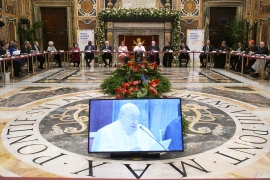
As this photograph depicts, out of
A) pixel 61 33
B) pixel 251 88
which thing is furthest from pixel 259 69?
pixel 61 33

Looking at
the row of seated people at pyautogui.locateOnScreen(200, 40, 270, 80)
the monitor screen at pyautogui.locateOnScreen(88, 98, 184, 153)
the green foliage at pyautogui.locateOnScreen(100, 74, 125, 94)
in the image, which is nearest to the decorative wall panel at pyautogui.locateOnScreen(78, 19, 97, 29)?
the row of seated people at pyautogui.locateOnScreen(200, 40, 270, 80)

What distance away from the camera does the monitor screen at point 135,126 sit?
291cm

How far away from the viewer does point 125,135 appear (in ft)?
9.54

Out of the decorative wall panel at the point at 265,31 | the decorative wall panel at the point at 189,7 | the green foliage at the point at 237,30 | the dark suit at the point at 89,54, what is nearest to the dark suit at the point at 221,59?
the decorative wall panel at the point at 265,31

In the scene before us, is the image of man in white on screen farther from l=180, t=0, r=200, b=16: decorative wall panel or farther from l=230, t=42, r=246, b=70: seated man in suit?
l=180, t=0, r=200, b=16: decorative wall panel

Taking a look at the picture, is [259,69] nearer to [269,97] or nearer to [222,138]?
[269,97]

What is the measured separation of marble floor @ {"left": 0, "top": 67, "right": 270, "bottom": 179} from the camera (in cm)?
284

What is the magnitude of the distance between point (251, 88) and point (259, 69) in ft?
9.03

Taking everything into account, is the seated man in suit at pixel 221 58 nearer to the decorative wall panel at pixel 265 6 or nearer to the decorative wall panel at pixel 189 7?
the decorative wall panel at pixel 265 6

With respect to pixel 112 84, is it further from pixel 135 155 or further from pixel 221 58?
pixel 221 58

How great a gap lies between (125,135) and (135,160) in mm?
344

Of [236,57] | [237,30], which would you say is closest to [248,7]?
[237,30]

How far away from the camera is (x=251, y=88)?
7312mm

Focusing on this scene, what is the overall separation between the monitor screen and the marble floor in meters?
0.19
